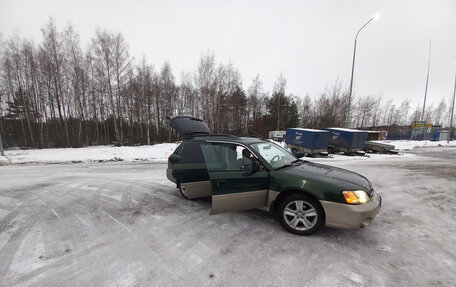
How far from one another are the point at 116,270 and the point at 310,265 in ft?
7.87

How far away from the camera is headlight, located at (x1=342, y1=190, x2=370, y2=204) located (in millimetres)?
2582

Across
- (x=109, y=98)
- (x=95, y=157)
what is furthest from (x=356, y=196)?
(x=109, y=98)

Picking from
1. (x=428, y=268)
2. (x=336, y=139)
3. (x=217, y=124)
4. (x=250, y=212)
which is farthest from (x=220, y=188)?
(x=217, y=124)

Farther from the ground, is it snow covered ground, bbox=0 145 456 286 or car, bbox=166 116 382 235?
car, bbox=166 116 382 235

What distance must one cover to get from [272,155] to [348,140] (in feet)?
45.1

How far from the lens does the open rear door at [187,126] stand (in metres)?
4.59

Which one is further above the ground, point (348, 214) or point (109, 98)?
point (109, 98)

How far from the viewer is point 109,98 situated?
66.0 ft

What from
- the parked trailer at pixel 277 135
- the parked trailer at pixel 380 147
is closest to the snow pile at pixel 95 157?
the parked trailer at pixel 380 147

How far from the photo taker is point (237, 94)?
107ft

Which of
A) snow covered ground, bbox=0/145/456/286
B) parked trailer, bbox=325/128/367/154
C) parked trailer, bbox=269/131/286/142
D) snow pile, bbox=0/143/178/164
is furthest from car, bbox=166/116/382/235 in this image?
parked trailer, bbox=269/131/286/142

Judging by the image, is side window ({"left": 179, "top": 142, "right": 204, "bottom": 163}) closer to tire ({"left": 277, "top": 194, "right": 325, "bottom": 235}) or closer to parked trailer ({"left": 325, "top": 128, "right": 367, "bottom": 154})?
tire ({"left": 277, "top": 194, "right": 325, "bottom": 235})

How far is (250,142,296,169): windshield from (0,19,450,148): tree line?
20.0 m

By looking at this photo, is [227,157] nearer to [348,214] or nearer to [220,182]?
[220,182]
